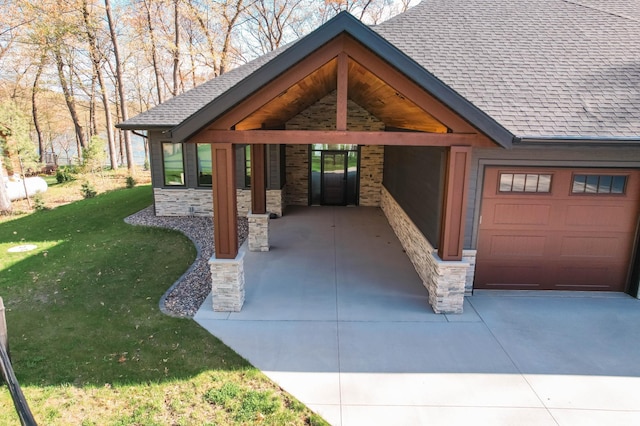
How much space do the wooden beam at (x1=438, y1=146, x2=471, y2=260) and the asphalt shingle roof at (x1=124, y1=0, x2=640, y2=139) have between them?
998 millimetres

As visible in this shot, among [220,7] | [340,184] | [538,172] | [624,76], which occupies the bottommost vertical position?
[340,184]

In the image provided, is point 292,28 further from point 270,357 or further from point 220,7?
point 270,357

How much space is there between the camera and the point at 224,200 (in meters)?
5.97

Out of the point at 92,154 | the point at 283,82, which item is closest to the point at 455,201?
the point at 283,82

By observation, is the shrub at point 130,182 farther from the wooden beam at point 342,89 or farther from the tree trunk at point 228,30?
the wooden beam at point 342,89

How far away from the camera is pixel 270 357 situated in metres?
5.04

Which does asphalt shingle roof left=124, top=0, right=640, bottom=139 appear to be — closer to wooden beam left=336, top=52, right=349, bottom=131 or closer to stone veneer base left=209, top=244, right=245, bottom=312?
wooden beam left=336, top=52, right=349, bottom=131

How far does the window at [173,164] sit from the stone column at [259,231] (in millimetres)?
4481

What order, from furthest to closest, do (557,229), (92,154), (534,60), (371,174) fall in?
(92,154), (371,174), (534,60), (557,229)

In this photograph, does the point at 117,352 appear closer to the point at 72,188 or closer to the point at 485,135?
the point at 485,135

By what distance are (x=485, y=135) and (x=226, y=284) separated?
4.43 m

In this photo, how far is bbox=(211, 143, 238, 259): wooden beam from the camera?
5.83 m

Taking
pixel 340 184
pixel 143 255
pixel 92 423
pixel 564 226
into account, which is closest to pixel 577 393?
pixel 564 226

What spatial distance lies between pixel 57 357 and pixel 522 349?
604 centimetres
